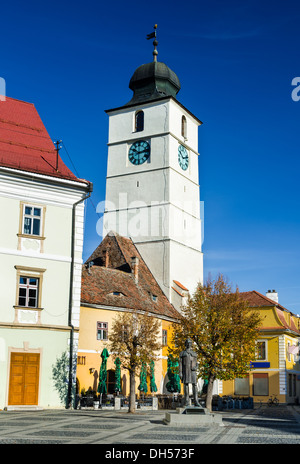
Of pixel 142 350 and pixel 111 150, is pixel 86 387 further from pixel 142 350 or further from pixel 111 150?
pixel 111 150

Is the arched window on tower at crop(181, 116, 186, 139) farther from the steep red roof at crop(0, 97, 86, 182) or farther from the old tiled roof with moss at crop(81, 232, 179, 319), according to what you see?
the steep red roof at crop(0, 97, 86, 182)

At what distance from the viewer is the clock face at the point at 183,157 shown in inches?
2019

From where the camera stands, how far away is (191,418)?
18672mm

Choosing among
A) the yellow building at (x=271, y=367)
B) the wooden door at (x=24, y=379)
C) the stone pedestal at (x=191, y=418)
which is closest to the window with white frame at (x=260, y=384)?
the yellow building at (x=271, y=367)

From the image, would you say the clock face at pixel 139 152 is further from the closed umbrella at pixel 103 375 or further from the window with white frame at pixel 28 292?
the window with white frame at pixel 28 292

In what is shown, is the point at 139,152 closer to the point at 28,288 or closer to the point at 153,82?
the point at 153,82

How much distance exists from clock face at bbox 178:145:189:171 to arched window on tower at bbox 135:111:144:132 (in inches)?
155

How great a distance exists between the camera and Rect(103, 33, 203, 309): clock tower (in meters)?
47.4

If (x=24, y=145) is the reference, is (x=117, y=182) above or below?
above

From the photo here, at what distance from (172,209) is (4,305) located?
2551cm

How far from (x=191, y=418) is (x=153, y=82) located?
39109 mm

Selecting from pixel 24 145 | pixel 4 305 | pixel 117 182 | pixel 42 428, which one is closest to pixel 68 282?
pixel 4 305

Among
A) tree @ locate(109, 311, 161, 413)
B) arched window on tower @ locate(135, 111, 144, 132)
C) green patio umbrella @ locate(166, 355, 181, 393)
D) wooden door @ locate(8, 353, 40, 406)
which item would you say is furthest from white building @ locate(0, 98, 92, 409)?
arched window on tower @ locate(135, 111, 144, 132)
